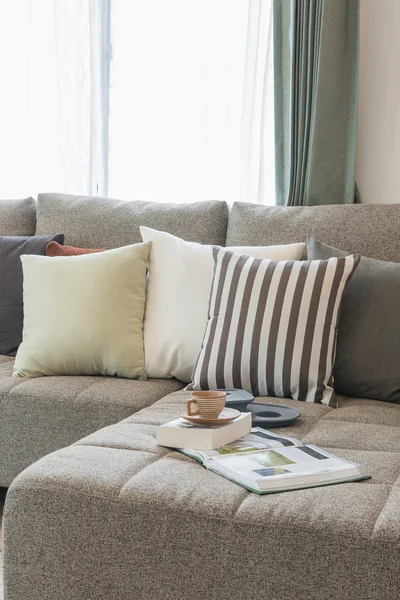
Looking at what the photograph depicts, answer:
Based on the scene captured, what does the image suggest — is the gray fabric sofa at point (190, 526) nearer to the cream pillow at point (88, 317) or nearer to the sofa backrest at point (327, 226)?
the cream pillow at point (88, 317)

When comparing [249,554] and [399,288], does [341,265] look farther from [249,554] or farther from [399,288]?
[249,554]

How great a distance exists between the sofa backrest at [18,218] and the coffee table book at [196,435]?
1603mm

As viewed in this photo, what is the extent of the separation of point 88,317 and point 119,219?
546 mm

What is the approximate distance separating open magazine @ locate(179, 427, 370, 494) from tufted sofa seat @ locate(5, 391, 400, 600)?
3cm

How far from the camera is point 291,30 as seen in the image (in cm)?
294

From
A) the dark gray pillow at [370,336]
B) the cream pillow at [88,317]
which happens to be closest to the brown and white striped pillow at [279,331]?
the dark gray pillow at [370,336]

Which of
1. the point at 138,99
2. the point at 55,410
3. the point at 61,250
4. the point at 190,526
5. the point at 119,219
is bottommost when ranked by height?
the point at 55,410

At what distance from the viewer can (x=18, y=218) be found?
10.1ft

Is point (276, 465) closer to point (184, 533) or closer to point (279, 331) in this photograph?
point (184, 533)

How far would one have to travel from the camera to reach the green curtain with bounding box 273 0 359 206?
2.89 metres

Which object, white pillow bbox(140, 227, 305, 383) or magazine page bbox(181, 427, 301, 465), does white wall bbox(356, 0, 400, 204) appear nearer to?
white pillow bbox(140, 227, 305, 383)

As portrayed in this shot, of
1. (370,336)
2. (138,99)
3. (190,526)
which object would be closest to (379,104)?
(138,99)

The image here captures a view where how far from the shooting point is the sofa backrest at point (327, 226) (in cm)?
243

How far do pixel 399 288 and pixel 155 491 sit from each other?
1064 millimetres
